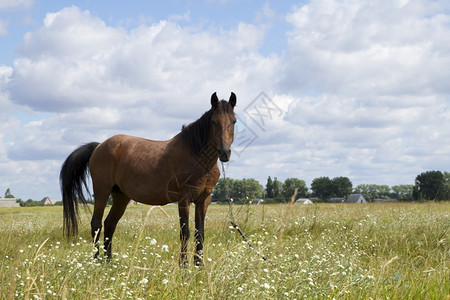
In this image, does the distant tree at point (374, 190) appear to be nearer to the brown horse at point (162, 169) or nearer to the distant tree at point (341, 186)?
the distant tree at point (341, 186)

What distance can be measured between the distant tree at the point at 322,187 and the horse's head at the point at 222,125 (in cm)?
11701

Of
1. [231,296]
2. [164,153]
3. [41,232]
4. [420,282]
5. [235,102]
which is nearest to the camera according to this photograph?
[231,296]

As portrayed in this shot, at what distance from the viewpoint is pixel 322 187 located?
121 m

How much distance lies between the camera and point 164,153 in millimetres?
7750

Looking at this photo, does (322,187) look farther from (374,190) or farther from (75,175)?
(75,175)

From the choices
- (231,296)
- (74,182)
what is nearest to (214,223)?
(74,182)

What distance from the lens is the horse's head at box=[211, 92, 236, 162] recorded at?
6516 mm

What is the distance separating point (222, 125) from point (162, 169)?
5.35 feet

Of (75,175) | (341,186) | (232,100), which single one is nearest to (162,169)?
(232,100)

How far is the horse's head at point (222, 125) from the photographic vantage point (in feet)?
21.4

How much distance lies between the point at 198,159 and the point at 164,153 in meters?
0.89

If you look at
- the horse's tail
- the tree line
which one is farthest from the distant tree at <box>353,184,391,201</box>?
the horse's tail

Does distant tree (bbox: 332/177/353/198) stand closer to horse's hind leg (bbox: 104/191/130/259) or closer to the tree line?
the tree line

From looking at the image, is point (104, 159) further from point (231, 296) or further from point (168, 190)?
Answer: point (231, 296)
